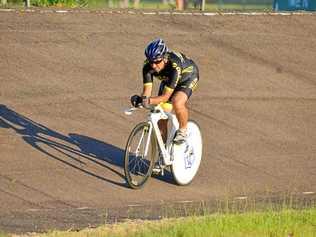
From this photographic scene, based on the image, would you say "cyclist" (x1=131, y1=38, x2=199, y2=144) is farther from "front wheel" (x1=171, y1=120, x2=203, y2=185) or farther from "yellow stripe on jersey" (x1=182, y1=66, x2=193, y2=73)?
"front wheel" (x1=171, y1=120, x2=203, y2=185)

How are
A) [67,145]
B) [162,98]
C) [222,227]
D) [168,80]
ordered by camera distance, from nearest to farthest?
[222,227]
[162,98]
[168,80]
[67,145]

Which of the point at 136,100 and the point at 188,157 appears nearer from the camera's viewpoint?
the point at 136,100

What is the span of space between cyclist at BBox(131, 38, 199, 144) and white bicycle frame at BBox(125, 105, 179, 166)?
68 millimetres

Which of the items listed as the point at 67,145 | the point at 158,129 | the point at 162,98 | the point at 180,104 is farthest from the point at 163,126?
the point at 67,145

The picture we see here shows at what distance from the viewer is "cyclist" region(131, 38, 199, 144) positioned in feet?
44.7

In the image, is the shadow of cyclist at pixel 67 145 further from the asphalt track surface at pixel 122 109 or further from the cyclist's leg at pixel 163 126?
the cyclist's leg at pixel 163 126

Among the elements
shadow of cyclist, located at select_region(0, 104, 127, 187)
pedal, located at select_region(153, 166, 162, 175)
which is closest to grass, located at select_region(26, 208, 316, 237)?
pedal, located at select_region(153, 166, 162, 175)

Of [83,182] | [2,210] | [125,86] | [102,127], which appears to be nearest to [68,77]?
[125,86]

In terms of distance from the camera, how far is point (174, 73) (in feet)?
45.2

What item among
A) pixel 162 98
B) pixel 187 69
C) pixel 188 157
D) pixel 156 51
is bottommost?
pixel 188 157

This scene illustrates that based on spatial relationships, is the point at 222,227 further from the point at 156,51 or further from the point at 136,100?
the point at 156,51

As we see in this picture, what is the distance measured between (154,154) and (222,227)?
2.88 m

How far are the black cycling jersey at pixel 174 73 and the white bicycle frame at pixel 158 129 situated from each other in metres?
0.33

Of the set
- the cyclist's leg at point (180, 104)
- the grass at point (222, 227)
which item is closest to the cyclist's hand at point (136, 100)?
the cyclist's leg at point (180, 104)
